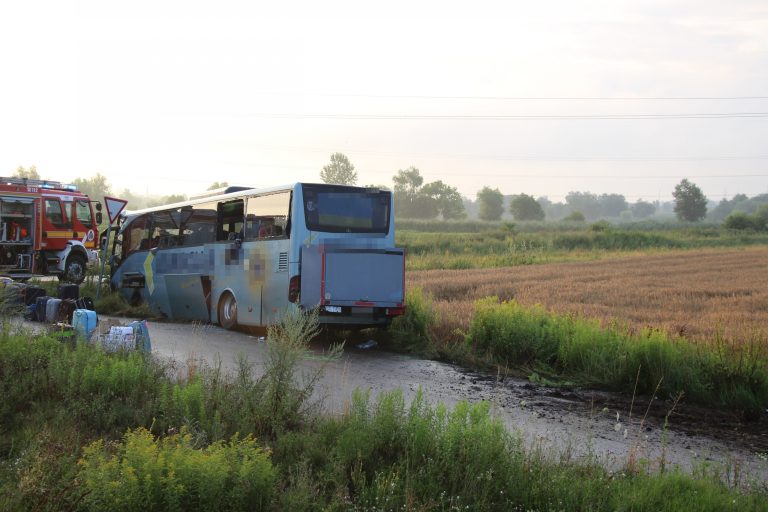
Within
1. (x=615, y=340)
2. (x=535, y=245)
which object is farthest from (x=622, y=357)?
(x=535, y=245)

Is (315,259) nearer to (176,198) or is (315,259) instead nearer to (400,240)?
(400,240)

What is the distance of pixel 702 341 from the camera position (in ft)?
38.0

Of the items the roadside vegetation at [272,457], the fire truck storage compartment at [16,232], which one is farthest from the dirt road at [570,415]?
the fire truck storage compartment at [16,232]

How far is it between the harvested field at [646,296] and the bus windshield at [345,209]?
2.41 m

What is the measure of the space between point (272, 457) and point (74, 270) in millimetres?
23877

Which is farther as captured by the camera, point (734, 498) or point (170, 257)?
point (170, 257)

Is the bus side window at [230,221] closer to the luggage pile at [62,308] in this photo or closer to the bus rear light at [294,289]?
the bus rear light at [294,289]

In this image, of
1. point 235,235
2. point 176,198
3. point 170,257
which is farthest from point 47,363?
point 176,198

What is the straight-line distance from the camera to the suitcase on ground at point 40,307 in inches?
579

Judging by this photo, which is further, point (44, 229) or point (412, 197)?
point (412, 197)

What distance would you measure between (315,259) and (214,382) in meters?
6.61

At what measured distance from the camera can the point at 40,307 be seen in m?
14.8

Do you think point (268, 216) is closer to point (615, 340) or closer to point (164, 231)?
point (164, 231)

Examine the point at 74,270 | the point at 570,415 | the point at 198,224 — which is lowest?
the point at 570,415
